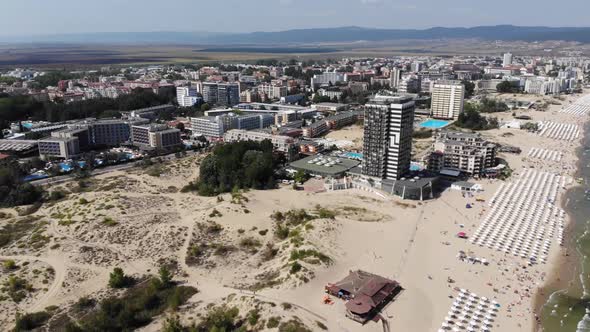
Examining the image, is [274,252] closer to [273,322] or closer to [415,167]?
[273,322]

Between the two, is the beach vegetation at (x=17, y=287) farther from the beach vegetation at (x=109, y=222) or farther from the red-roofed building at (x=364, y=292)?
the red-roofed building at (x=364, y=292)

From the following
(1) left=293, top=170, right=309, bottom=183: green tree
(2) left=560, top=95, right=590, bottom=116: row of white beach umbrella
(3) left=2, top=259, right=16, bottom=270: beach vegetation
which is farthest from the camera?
(2) left=560, top=95, right=590, bottom=116: row of white beach umbrella

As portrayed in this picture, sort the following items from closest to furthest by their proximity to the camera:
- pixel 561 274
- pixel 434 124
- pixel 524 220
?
pixel 561 274 < pixel 524 220 < pixel 434 124

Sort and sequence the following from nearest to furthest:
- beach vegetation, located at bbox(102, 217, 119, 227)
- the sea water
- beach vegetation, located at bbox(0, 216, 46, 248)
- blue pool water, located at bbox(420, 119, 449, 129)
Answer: the sea water
beach vegetation, located at bbox(0, 216, 46, 248)
beach vegetation, located at bbox(102, 217, 119, 227)
blue pool water, located at bbox(420, 119, 449, 129)

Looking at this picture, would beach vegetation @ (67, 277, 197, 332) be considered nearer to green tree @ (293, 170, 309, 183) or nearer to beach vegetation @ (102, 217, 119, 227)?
beach vegetation @ (102, 217, 119, 227)

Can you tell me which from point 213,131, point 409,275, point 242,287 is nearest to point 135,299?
point 242,287

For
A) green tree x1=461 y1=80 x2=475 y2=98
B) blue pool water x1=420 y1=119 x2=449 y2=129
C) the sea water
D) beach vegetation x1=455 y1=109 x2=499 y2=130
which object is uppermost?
green tree x1=461 y1=80 x2=475 y2=98

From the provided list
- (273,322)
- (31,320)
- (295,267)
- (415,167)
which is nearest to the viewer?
(273,322)

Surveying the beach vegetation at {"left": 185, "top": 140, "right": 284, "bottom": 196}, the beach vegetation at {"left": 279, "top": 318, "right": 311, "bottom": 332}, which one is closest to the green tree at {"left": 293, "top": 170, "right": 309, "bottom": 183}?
the beach vegetation at {"left": 185, "top": 140, "right": 284, "bottom": 196}

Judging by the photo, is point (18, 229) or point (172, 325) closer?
point (172, 325)

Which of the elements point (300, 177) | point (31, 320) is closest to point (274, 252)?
point (31, 320)
